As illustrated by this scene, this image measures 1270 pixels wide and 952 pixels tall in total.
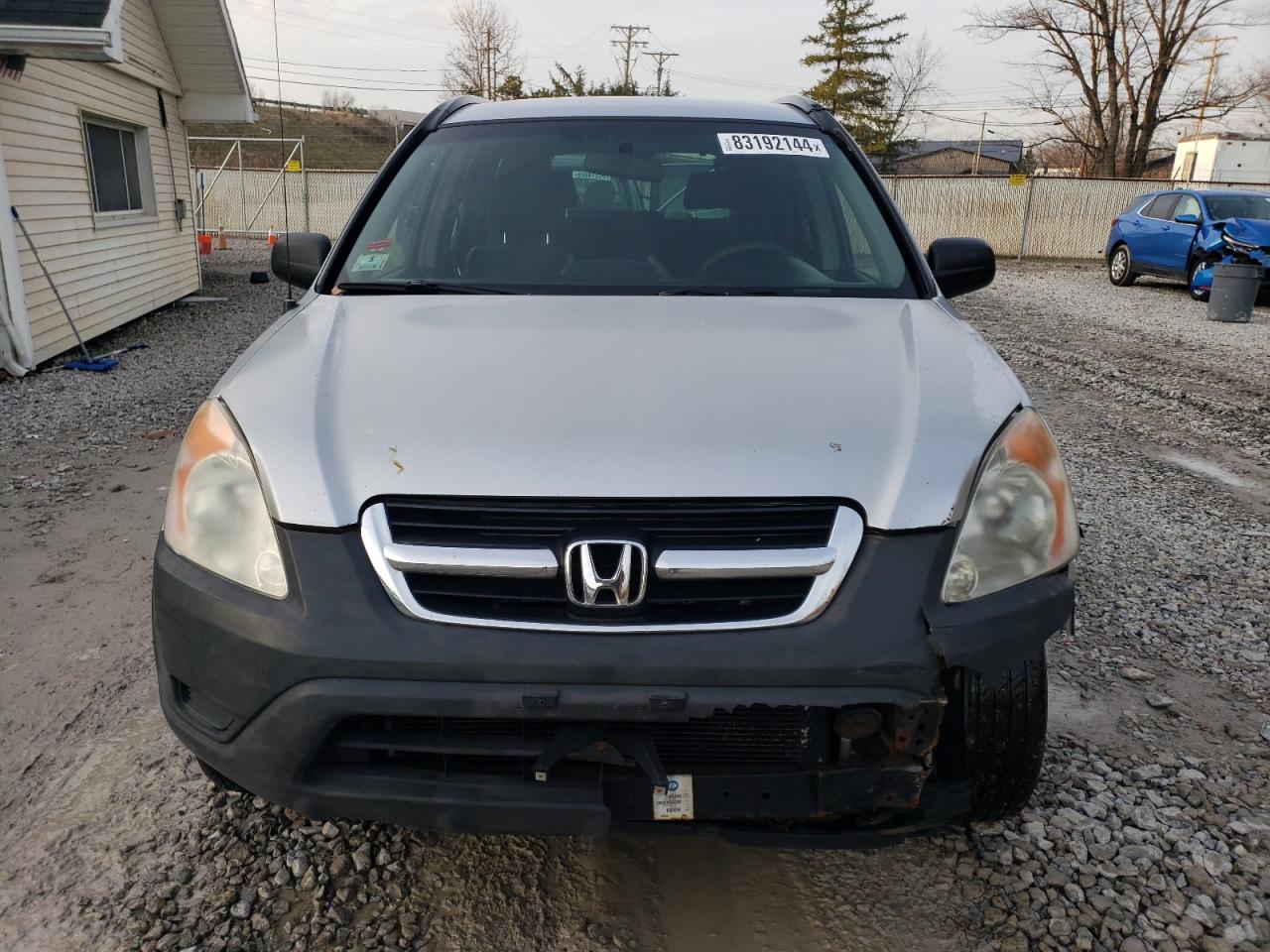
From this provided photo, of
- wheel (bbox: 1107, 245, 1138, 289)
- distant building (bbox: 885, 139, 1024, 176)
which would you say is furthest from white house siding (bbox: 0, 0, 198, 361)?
distant building (bbox: 885, 139, 1024, 176)

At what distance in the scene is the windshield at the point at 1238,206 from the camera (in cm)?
1424

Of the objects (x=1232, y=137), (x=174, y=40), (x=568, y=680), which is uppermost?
(x=1232, y=137)

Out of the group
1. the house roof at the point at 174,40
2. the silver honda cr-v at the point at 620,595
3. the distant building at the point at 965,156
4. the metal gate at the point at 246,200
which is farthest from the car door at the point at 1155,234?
the distant building at the point at 965,156

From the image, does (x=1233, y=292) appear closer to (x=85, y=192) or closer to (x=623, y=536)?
(x=623, y=536)

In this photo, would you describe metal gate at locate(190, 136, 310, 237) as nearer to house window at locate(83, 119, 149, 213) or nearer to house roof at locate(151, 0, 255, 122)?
house roof at locate(151, 0, 255, 122)

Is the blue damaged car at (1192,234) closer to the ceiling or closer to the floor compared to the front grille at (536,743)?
closer to the ceiling

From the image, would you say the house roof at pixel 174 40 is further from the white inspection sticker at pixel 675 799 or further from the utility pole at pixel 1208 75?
the utility pole at pixel 1208 75

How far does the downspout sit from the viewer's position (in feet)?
26.7

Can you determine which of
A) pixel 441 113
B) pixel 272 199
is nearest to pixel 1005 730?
pixel 441 113

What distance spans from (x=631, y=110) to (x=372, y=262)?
1065 millimetres

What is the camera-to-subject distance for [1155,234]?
50.6 ft

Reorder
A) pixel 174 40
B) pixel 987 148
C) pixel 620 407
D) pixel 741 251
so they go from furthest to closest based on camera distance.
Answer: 1. pixel 987 148
2. pixel 174 40
3. pixel 741 251
4. pixel 620 407

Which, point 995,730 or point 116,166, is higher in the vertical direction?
point 116,166

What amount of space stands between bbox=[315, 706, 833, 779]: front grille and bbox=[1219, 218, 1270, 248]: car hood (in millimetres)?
14868
